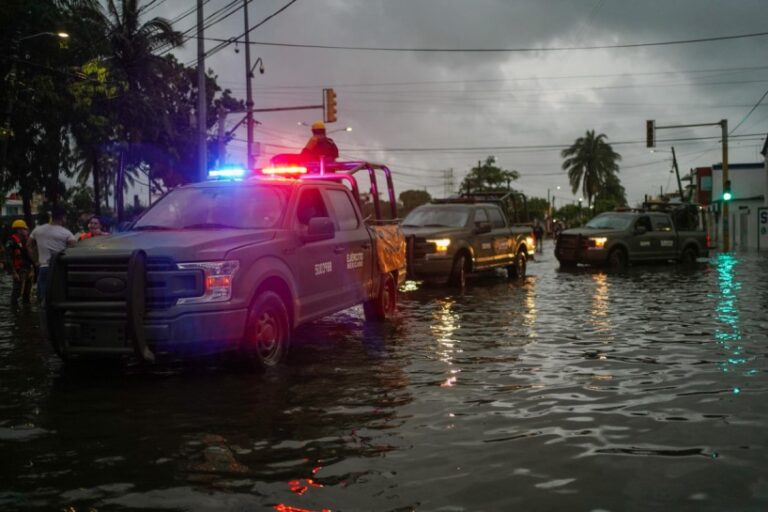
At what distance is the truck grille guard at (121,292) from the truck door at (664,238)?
2005 centimetres

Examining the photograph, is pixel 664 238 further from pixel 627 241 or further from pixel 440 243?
pixel 440 243

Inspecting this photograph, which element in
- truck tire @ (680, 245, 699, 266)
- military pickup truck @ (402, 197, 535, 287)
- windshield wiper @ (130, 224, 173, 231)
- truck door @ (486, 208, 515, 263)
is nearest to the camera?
windshield wiper @ (130, 224, 173, 231)

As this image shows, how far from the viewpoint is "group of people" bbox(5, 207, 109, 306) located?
11.9m

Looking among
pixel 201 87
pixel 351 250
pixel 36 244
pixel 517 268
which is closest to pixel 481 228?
pixel 517 268

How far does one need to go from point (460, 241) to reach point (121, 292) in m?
10.9

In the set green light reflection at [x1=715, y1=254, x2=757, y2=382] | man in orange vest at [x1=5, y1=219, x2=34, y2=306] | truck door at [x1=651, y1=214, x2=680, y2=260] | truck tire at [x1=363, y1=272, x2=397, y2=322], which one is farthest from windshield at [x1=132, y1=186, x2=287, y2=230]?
truck door at [x1=651, y1=214, x2=680, y2=260]

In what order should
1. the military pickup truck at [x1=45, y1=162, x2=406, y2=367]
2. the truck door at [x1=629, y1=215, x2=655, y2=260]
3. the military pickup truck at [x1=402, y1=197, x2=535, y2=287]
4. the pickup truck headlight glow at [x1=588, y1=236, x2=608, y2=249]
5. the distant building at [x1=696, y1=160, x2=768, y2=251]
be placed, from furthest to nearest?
the distant building at [x1=696, y1=160, x2=768, y2=251] < the truck door at [x1=629, y1=215, x2=655, y2=260] < the pickup truck headlight glow at [x1=588, y1=236, x2=608, y2=249] < the military pickup truck at [x1=402, y1=197, x2=535, y2=287] < the military pickup truck at [x1=45, y1=162, x2=406, y2=367]

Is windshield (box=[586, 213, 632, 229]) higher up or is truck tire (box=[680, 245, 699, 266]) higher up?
windshield (box=[586, 213, 632, 229])

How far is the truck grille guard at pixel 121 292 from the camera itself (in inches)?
252

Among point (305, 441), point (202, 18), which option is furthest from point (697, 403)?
point (202, 18)

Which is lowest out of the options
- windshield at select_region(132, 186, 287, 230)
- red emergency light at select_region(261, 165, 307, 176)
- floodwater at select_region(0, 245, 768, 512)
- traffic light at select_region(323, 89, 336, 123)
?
floodwater at select_region(0, 245, 768, 512)

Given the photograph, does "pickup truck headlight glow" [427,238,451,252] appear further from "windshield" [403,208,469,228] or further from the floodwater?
the floodwater

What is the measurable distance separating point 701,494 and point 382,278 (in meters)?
7.17

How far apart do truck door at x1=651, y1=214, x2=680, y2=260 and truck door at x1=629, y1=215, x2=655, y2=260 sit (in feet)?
0.79
